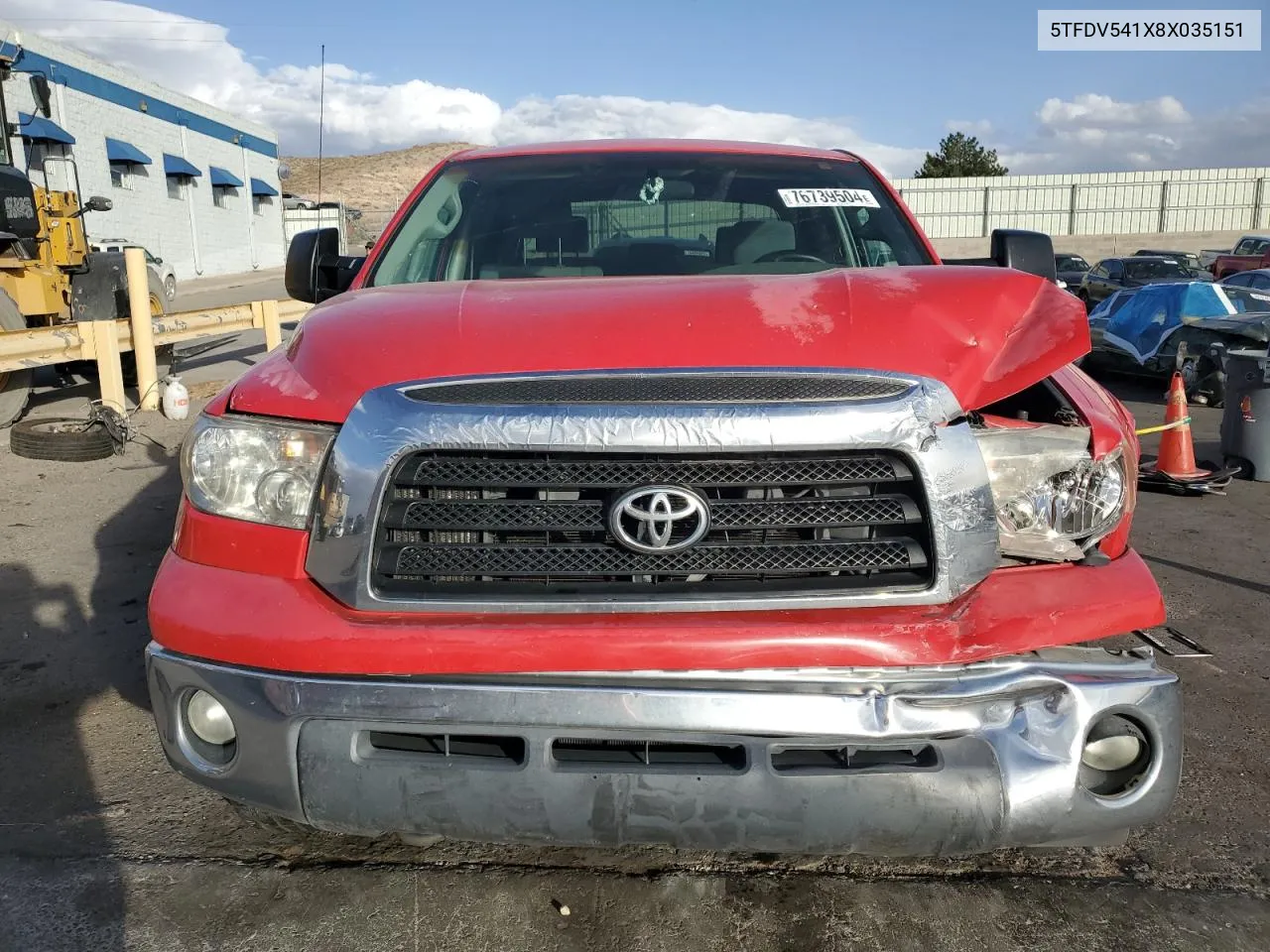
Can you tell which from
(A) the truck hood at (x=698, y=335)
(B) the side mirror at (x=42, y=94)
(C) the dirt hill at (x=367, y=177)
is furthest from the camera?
(C) the dirt hill at (x=367, y=177)

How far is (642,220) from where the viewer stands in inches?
133

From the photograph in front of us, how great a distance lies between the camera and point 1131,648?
75.9 inches

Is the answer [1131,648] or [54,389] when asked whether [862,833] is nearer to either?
[1131,648]

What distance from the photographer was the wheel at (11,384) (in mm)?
8453

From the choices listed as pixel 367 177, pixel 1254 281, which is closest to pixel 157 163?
pixel 1254 281

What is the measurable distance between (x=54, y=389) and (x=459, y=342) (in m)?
11.0

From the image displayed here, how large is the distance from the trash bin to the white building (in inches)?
843

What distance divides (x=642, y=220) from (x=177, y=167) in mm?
33507

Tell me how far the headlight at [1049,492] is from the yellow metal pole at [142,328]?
845 centimetres

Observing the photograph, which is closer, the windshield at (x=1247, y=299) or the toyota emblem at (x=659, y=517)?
the toyota emblem at (x=659, y=517)

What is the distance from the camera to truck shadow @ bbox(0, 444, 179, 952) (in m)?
2.34

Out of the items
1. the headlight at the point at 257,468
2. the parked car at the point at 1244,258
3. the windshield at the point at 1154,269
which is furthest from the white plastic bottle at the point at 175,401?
the parked car at the point at 1244,258

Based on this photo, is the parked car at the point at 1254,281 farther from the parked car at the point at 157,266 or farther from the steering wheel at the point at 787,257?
the parked car at the point at 157,266

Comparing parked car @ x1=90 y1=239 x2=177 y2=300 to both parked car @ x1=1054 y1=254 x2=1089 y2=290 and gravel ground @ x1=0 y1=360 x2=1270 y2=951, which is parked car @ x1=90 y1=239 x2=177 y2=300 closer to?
gravel ground @ x1=0 y1=360 x2=1270 y2=951
